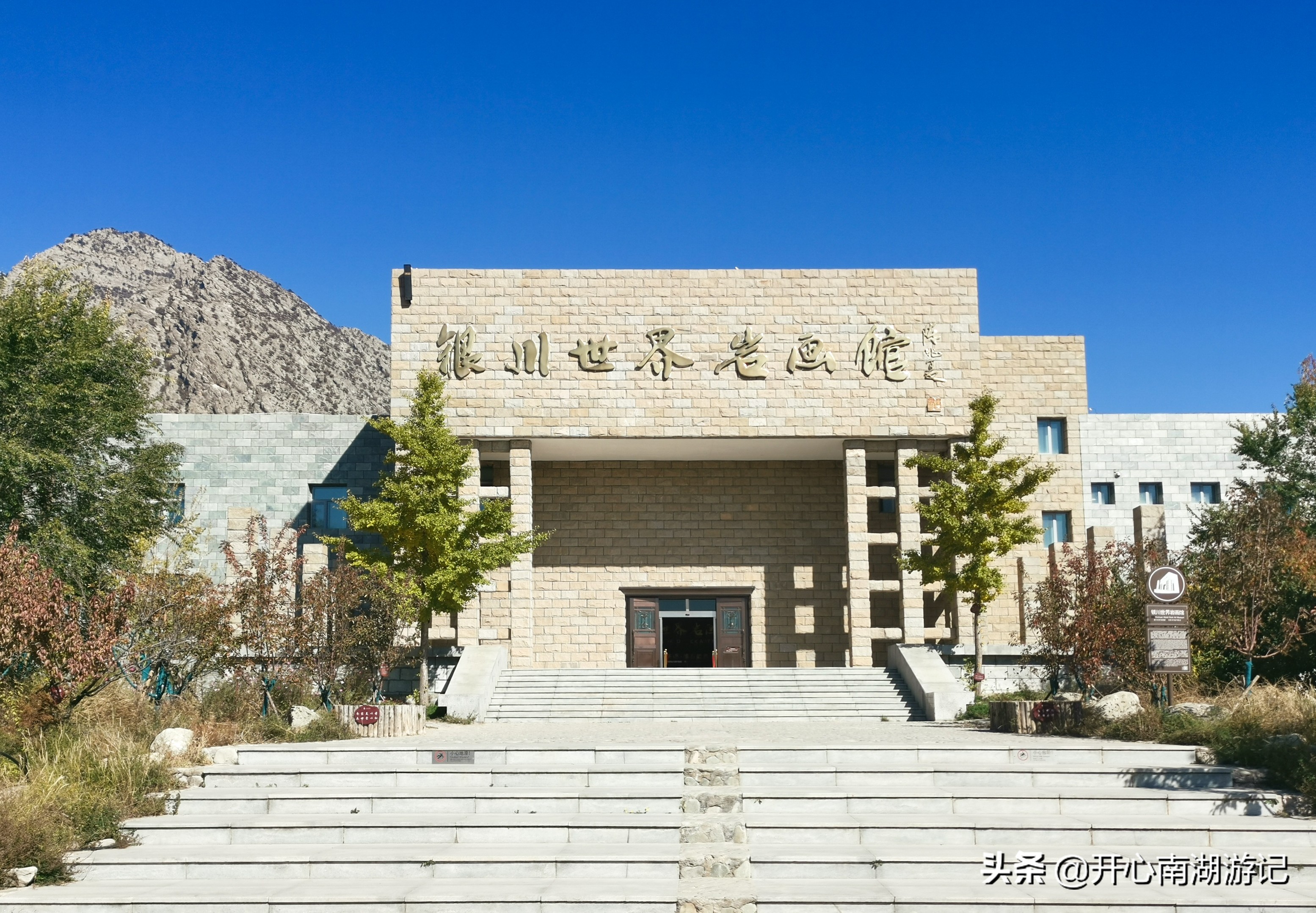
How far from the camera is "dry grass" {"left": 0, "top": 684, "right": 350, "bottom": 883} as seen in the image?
10789 mm

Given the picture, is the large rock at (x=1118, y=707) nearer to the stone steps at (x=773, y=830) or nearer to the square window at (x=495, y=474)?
the stone steps at (x=773, y=830)

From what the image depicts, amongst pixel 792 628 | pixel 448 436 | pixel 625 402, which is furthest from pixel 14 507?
pixel 792 628

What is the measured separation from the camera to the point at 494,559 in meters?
24.7

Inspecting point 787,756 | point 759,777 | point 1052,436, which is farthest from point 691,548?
point 759,777

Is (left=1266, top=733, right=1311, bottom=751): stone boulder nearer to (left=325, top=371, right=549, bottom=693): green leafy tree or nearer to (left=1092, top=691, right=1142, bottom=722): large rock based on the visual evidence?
(left=1092, top=691, right=1142, bottom=722): large rock

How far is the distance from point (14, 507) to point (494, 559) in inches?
390

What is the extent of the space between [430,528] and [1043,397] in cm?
1678

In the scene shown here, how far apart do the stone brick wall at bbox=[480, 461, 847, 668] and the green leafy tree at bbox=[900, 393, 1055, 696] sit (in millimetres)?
4563

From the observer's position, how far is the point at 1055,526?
101 feet

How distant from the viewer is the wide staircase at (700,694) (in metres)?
24.0

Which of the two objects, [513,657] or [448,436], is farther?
[513,657]

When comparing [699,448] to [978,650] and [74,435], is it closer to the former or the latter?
[978,650]

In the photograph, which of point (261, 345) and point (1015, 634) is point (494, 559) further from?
point (261, 345)

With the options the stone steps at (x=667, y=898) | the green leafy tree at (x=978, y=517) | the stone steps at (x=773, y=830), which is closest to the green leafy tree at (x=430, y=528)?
the green leafy tree at (x=978, y=517)
